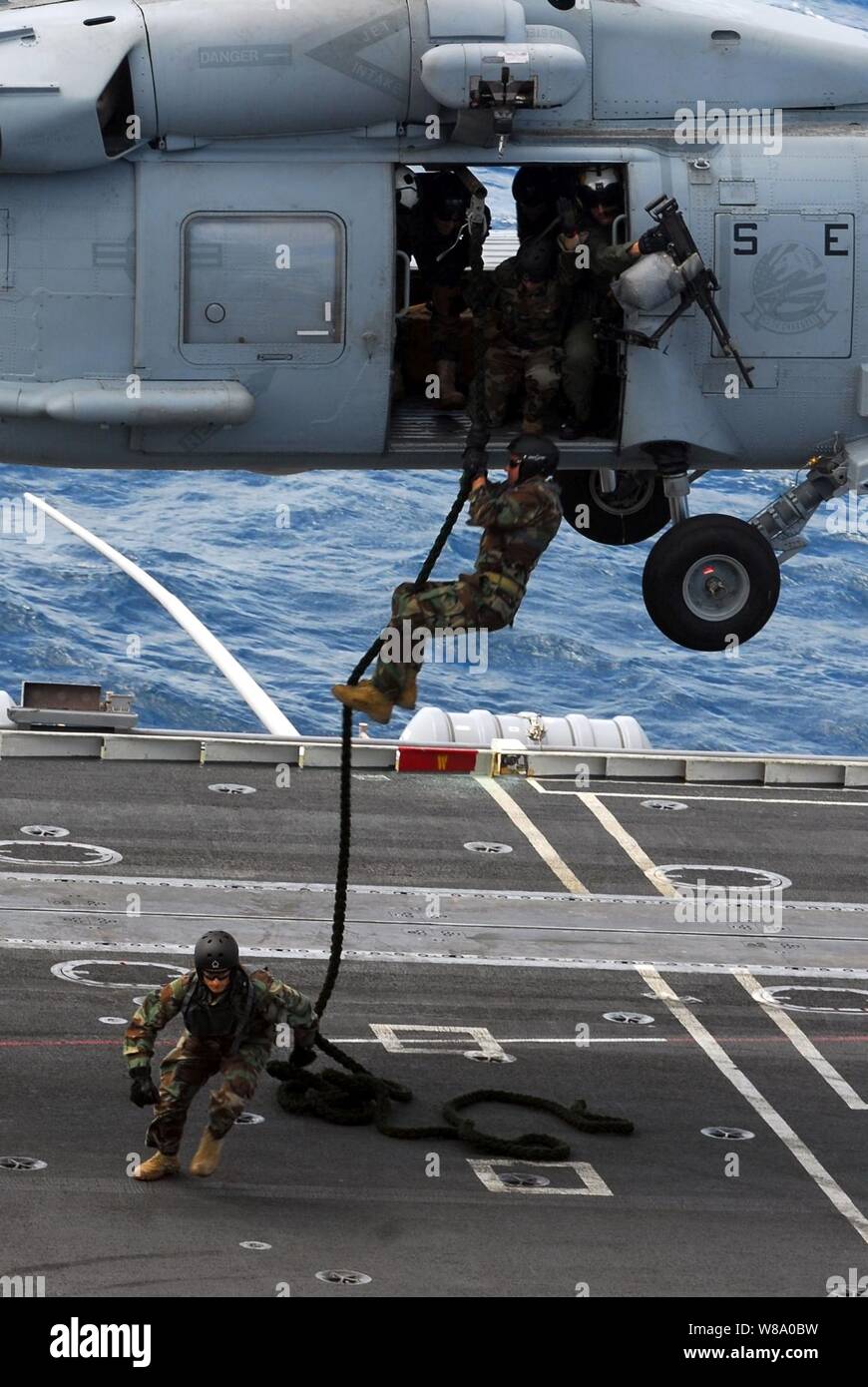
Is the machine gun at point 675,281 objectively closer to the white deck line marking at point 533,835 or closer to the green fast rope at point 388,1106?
the green fast rope at point 388,1106

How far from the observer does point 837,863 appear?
3222 cm

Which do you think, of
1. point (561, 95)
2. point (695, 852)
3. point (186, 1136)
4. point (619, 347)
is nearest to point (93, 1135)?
point (186, 1136)

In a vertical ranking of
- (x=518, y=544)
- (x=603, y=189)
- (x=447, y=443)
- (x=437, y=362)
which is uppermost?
(x=603, y=189)

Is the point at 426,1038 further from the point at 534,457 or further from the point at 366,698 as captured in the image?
the point at 534,457

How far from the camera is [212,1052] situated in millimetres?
19453

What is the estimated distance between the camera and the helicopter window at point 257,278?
18.5 meters

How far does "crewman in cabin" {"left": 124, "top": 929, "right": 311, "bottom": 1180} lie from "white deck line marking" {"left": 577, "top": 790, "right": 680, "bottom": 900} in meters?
11.3

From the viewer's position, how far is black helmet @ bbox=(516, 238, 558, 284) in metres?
19.3

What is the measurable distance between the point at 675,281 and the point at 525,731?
20.6 meters

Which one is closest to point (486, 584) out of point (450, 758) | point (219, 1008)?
point (219, 1008)

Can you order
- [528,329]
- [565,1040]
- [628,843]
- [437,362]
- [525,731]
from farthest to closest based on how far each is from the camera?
1. [525,731]
2. [628,843]
3. [565,1040]
4. [437,362]
5. [528,329]

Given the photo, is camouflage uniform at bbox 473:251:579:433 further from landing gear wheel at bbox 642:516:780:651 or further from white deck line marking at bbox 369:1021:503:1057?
white deck line marking at bbox 369:1021:503:1057

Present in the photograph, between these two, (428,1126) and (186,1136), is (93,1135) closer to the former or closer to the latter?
(186,1136)
